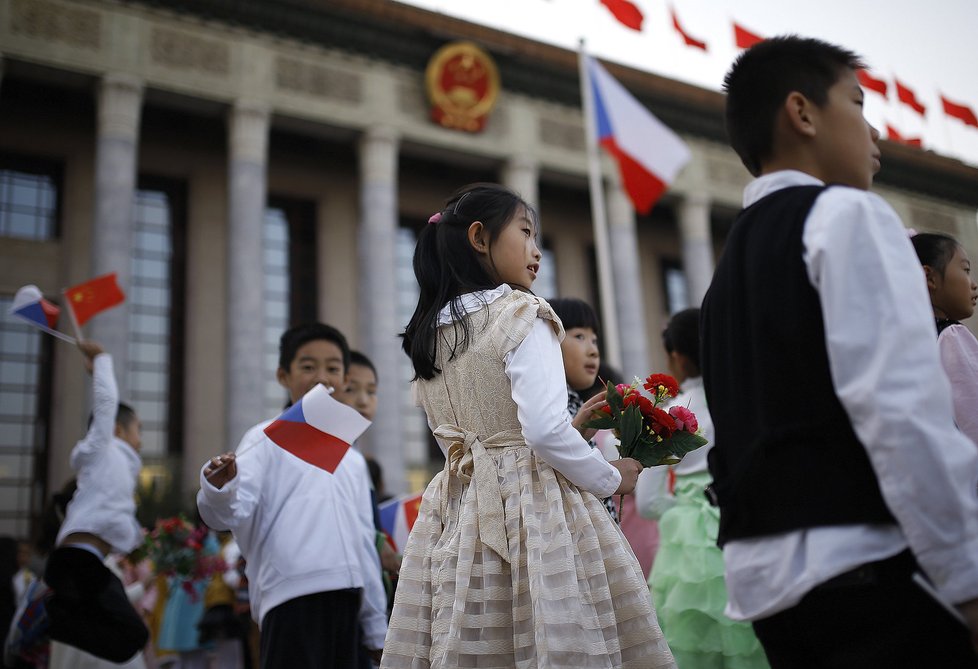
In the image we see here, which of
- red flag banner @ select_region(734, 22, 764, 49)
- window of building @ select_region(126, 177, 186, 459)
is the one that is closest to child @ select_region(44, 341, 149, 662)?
window of building @ select_region(126, 177, 186, 459)

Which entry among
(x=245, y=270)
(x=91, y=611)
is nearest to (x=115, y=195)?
(x=245, y=270)

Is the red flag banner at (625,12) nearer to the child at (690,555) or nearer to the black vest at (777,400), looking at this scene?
the child at (690,555)

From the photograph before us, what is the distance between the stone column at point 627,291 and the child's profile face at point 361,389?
15.5 m

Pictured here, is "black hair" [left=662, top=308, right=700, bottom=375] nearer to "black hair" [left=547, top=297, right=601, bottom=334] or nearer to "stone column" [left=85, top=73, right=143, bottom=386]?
"black hair" [left=547, top=297, right=601, bottom=334]

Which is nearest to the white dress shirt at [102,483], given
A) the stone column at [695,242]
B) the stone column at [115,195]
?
the stone column at [115,195]

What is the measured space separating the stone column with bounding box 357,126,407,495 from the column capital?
185 inches

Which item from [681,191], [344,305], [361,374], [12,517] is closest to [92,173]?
[344,305]

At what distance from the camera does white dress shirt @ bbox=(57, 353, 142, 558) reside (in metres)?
4.70

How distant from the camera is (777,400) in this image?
1405 millimetres

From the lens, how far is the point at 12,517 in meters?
15.6

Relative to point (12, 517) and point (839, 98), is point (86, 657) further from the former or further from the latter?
point (12, 517)

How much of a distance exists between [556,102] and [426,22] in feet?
12.9

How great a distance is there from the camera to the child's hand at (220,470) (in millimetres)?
2820

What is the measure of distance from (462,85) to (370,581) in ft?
55.8
